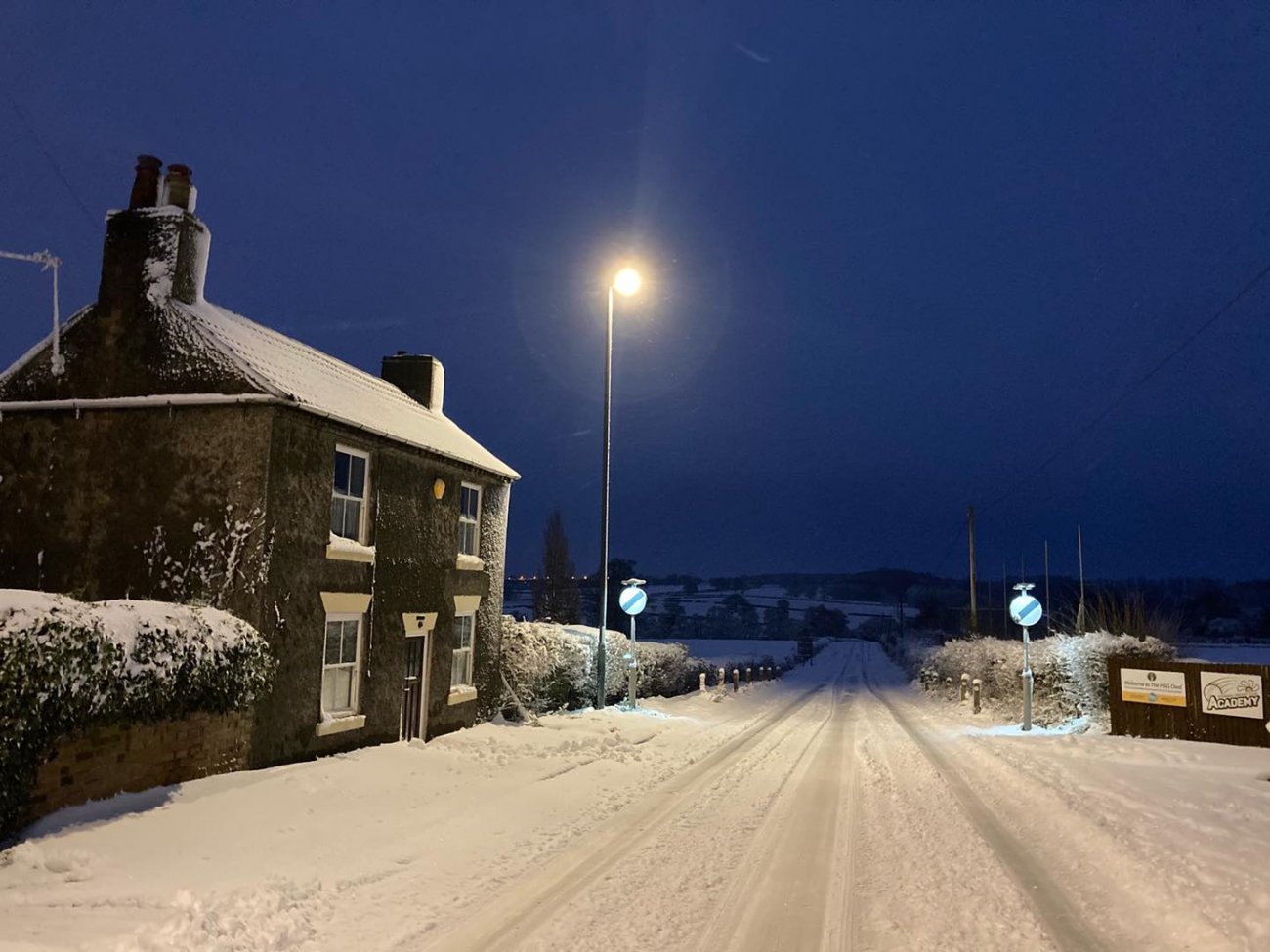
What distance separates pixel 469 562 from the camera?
727 inches

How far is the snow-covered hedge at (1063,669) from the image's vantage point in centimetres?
1948

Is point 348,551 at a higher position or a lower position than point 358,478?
lower

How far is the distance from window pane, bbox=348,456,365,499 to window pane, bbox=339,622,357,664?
84.4 inches

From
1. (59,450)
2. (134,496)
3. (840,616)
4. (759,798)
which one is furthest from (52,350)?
(840,616)

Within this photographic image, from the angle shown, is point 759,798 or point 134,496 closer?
point 759,798

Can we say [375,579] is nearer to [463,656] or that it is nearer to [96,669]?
[463,656]

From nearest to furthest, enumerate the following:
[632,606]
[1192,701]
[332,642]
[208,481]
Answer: [208,481] → [332,642] → [1192,701] → [632,606]

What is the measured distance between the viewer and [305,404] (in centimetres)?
1255

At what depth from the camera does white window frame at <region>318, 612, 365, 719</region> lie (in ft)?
44.3

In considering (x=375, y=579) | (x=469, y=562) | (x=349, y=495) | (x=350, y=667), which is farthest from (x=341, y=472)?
(x=469, y=562)

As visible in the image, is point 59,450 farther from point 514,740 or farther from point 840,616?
point 840,616

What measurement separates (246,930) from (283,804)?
13.7ft

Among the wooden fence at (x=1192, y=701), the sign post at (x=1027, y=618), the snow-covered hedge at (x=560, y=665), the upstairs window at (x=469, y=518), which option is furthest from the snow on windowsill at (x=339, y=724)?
the wooden fence at (x=1192, y=701)

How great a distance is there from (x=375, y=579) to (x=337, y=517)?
1.33 metres
